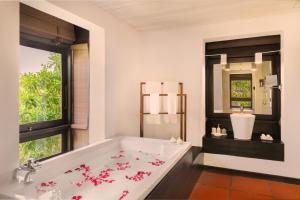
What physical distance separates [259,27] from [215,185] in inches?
92.7

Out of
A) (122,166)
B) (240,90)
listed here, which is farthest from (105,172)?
(240,90)

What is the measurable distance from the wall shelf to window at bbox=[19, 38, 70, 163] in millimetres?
2362

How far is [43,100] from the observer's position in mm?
3025

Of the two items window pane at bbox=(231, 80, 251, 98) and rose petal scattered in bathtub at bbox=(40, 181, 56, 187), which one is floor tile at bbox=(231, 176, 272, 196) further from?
rose petal scattered in bathtub at bbox=(40, 181, 56, 187)

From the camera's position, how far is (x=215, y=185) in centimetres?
282

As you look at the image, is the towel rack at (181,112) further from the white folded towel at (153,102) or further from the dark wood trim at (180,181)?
the dark wood trim at (180,181)

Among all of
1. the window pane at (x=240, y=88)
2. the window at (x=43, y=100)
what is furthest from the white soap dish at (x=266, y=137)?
the window at (x=43, y=100)

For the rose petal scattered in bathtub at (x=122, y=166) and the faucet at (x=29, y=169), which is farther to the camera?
the rose petal scattered in bathtub at (x=122, y=166)

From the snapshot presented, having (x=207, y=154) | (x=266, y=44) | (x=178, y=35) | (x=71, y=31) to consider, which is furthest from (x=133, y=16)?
(x=207, y=154)

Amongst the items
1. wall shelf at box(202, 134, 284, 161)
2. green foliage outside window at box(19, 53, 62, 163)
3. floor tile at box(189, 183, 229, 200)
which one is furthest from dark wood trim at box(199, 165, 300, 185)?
green foliage outside window at box(19, 53, 62, 163)

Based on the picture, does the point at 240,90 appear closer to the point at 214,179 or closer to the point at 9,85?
the point at 214,179

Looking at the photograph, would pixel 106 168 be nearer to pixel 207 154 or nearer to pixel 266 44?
pixel 207 154

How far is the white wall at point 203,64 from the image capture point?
9.16 feet

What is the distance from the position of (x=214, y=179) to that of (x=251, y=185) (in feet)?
1.62
